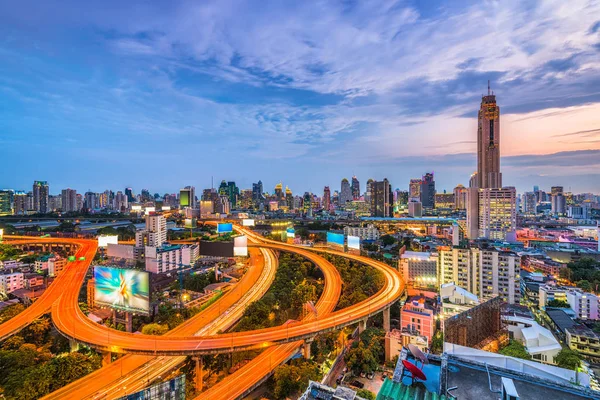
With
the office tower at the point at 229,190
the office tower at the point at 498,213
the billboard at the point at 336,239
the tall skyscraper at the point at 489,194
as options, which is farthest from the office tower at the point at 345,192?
the billboard at the point at 336,239

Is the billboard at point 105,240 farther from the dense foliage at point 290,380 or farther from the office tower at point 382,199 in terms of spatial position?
the office tower at point 382,199

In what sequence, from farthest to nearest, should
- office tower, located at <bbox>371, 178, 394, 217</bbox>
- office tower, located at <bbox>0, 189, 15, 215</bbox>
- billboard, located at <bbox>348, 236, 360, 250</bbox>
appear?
office tower, located at <bbox>371, 178, 394, 217</bbox>, office tower, located at <bbox>0, 189, 15, 215</bbox>, billboard, located at <bbox>348, 236, 360, 250</bbox>

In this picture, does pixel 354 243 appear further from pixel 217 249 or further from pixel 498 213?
pixel 498 213

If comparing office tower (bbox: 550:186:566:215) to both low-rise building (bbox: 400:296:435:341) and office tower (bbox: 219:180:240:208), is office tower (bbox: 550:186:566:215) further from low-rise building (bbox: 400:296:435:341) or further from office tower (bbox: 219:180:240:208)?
office tower (bbox: 219:180:240:208)

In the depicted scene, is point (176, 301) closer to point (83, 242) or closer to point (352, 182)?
point (83, 242)

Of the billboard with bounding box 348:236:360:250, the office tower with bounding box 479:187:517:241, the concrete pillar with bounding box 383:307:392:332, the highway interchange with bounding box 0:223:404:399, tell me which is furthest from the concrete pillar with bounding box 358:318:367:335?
the office tower with bounding box 479:187:517:241

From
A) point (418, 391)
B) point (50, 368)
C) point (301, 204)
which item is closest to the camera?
point (418, 391)

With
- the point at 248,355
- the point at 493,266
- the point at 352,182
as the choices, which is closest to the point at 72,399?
the point at 248,355
